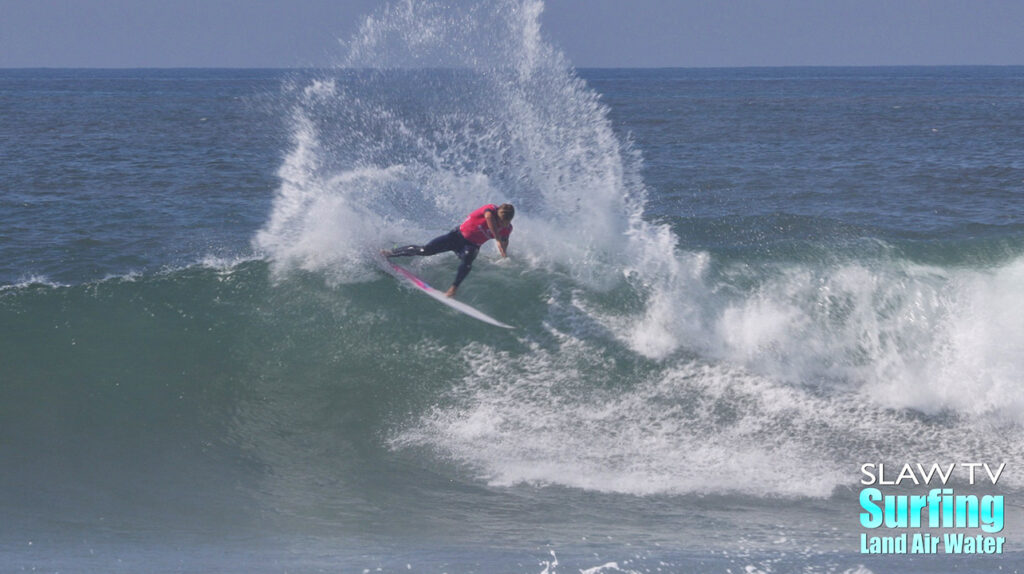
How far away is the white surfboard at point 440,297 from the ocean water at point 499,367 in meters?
0.18

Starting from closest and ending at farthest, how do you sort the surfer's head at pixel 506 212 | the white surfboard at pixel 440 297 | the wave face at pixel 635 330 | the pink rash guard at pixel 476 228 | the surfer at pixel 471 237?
the wave face at pixel 635 330 → the surfer's head at pixel 506 212 → the surfer at pixel 471 237 → the pink rash guard at pixel 476 228 → the white surfboard at pixel 440 297

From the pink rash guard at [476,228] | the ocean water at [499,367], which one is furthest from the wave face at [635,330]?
the pink rash guard at [476,228]

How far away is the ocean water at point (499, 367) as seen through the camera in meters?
7.36

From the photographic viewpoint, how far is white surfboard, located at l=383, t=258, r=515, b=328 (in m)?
11.0

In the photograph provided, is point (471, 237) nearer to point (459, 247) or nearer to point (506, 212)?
point (459, 247)

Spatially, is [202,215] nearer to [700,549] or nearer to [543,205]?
[543,205]

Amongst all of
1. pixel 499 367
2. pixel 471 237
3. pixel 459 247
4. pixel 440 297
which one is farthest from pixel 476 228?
pixel 499 367

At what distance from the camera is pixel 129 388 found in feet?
32.7

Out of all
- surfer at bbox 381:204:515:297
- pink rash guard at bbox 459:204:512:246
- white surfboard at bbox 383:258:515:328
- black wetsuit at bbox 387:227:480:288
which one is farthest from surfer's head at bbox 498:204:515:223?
white surfboard at bbox 383:258:515:328

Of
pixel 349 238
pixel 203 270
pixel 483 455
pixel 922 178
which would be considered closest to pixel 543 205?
pixel 349 238

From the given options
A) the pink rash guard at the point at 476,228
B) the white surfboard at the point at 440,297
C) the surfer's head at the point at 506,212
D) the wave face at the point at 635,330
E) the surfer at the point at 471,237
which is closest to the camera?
the wave face at the point at 635,330

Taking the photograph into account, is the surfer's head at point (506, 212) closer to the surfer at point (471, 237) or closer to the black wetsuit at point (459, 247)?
the surfer at point (471, 237)

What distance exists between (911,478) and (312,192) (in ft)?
29.7

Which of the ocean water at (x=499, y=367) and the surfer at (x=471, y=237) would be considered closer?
the ocean water at (x=499, y=367)
